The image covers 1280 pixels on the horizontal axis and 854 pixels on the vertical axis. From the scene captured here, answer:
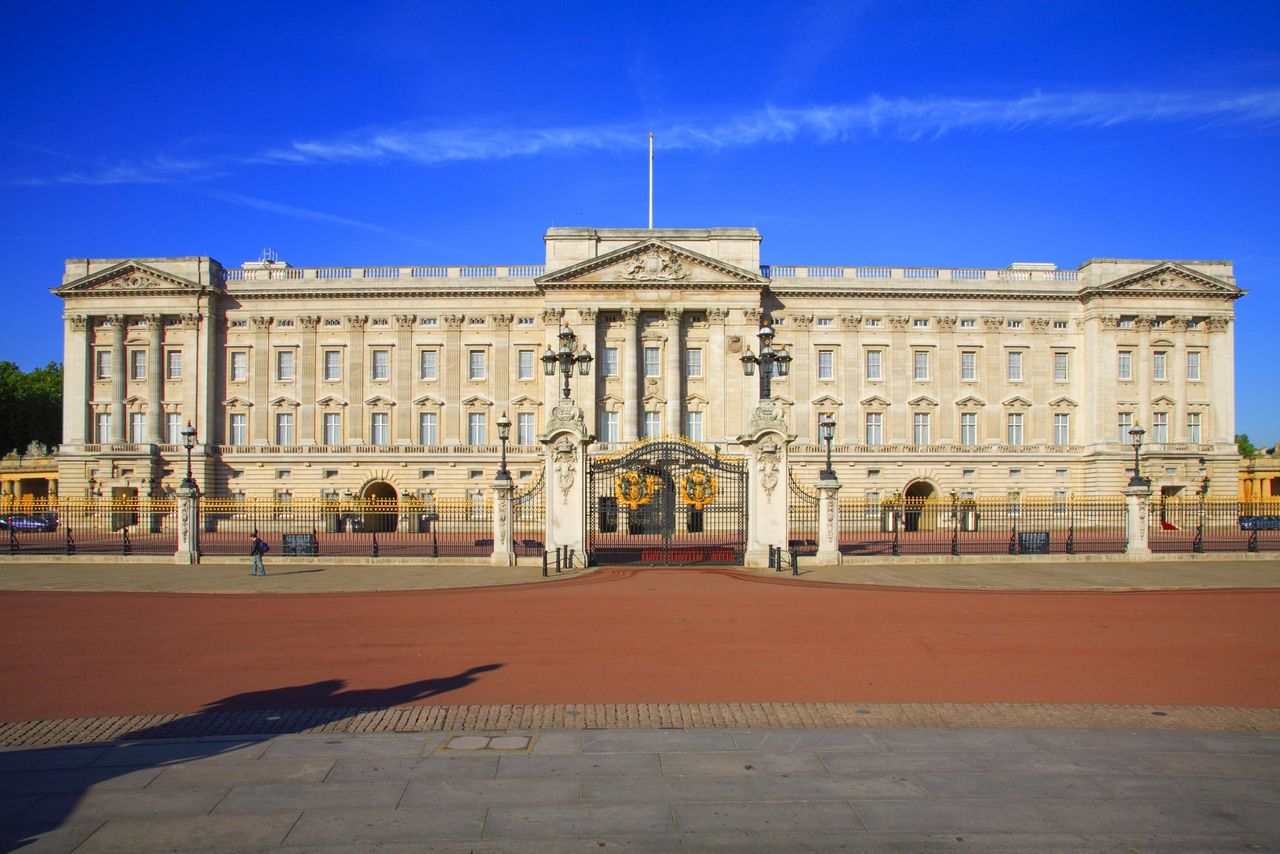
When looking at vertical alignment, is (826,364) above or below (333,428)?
above

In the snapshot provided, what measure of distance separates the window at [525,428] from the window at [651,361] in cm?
804

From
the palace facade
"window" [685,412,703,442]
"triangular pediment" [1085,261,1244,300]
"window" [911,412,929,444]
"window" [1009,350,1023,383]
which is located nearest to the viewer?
the palace facade

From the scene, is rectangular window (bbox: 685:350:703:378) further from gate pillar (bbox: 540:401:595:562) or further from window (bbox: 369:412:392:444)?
gate pillar (bbox: 540:401:595:562)

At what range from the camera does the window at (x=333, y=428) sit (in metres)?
57.4

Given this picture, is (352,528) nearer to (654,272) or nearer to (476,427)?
(476,427)

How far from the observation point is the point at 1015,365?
58156 millimetres

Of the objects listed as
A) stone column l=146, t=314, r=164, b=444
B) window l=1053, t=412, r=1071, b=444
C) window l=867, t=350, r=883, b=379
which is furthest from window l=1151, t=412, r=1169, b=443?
stone column l=146, t=314, r=164, b=444

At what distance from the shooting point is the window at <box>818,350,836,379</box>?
5744 cm

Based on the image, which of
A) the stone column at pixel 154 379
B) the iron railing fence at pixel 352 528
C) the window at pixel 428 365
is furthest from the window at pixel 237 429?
the window at pixel 428 365

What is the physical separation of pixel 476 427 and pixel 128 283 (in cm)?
2384

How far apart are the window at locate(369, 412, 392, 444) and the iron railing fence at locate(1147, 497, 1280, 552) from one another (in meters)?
42.9

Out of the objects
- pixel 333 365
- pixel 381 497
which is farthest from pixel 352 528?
pixel 333 365

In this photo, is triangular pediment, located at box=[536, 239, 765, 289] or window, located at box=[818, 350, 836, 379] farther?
window, located at box=[818, 350, 836, 379]

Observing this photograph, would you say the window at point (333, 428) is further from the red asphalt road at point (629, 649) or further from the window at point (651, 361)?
the red asphalt road at point (629, 649)
